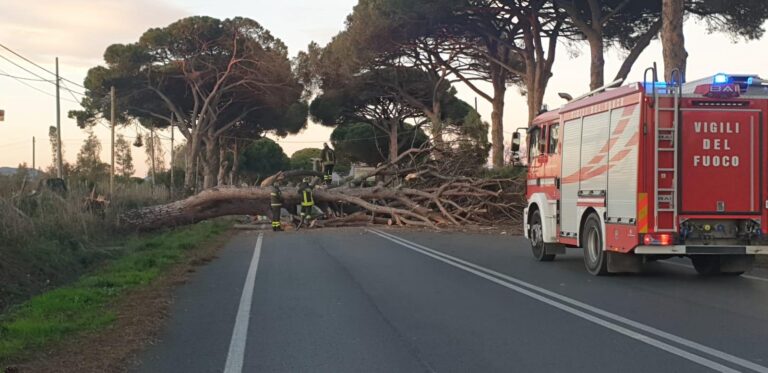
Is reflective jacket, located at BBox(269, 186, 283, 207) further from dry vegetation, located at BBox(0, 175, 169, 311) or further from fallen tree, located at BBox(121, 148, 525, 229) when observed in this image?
dry vegetation, located at BBox(0, 175, 169, 311)

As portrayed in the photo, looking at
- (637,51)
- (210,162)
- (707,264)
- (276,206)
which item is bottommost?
(707,264)

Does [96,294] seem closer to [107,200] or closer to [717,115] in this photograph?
[717,115]

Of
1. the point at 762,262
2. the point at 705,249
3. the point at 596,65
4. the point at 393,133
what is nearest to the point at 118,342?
the point at 705,249

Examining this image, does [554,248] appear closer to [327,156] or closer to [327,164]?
[327,164]

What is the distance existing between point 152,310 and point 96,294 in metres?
1.60

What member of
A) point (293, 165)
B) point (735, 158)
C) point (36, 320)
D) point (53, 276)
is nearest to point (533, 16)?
point (735, 158)

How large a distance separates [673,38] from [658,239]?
Result: 1069 centimetres

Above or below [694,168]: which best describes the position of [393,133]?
above

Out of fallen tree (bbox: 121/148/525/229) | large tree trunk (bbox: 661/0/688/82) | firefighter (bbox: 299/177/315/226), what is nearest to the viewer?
large tree trunk (bbox: 661/0/688/82)

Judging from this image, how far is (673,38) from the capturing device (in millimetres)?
19312

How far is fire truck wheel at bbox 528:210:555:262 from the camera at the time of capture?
14.6 m

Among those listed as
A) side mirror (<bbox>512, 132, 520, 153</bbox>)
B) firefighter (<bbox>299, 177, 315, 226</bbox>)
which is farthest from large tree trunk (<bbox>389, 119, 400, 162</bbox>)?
side mirror (<bbox>512, 132, 520, 153</bbox>)

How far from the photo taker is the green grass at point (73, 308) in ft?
23.9

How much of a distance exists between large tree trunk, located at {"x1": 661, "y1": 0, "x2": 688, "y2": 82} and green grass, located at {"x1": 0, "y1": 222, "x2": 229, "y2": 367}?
13772 mm
